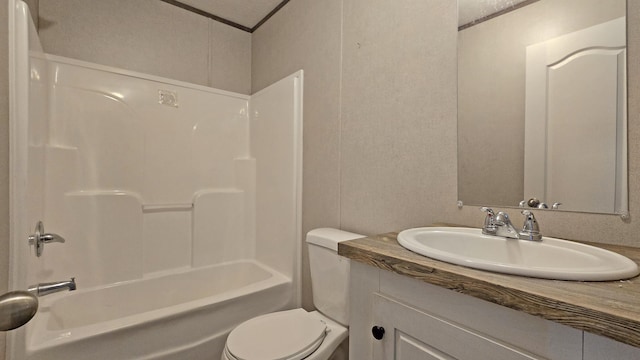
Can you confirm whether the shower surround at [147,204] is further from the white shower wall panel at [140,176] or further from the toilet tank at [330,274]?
the toilet tank at [330,274]

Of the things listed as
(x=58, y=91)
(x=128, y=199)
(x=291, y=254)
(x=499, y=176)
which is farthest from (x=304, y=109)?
(x=58, y=91)

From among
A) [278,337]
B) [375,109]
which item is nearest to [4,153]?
[278,337]

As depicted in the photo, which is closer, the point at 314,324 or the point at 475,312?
the point at 475,312

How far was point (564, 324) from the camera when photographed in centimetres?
45

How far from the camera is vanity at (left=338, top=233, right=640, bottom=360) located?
0.43 meters

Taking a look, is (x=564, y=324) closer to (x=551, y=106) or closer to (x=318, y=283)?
(x=551, y=106)

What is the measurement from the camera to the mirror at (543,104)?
31.1 inches

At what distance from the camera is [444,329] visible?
0.65 meters

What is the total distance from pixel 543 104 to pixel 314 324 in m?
1.27

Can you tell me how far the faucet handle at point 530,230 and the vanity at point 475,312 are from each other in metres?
0.15

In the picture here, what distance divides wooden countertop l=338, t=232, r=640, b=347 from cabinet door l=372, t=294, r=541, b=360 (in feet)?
0.38

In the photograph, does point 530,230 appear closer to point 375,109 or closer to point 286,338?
point 375,109

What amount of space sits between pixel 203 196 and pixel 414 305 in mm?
1755

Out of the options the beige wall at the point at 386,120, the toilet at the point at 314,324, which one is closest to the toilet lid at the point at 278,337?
the toilet at the point at 314,324
